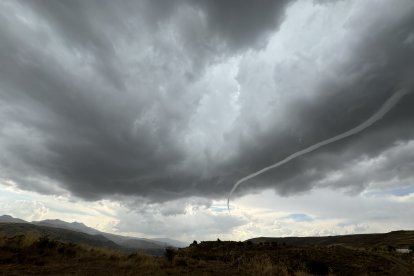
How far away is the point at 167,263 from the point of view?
930 inches

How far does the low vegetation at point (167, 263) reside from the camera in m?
19.4

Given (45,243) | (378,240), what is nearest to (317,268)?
(45,243)

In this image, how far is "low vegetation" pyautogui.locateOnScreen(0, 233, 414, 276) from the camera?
19383 millimetres

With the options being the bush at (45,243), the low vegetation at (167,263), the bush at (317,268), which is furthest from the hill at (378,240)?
the bush at (45,243)

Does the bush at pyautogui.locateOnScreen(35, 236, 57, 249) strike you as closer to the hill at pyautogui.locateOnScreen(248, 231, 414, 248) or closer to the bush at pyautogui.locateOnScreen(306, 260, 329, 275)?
the bush at pyautogui.locateOnScreen(306, 260, 329, 275)

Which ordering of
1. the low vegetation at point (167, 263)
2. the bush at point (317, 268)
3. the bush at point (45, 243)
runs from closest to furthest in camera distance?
the low vegetation at point (167, 263) → the bush at point (317, 268) → the bush at point (45, 243)

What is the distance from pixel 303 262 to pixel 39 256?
1993 centimetres

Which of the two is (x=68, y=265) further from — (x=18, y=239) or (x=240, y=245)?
(x=240, y=245)

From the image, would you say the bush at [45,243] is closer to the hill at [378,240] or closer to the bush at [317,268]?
the bush at [317,268]

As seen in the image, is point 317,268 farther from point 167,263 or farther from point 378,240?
point 378,240

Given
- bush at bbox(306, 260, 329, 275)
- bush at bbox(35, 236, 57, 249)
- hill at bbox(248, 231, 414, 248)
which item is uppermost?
hill at bbox(248, 231, 414, 248)

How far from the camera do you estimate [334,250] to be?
31922 mm

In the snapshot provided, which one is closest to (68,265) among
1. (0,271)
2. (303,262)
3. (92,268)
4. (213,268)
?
(92,268)

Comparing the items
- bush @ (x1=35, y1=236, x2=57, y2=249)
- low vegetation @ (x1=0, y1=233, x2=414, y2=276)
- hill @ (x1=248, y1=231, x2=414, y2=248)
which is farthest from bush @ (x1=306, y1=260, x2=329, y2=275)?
hill @ (x1=248, y1=231, x2=414, y2=248)
